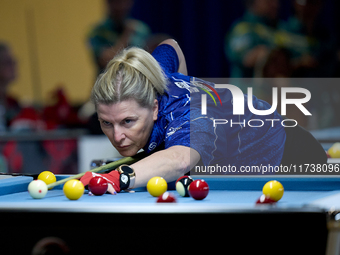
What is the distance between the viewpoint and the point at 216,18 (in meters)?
6.89

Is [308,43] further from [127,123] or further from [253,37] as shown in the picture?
[127,123]

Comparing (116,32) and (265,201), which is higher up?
(116,32)

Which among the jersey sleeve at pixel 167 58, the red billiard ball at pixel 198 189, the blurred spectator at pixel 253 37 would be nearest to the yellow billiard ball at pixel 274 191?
the red billiard ball at pixel 198 189

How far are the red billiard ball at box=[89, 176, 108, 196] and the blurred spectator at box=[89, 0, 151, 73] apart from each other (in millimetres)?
4840

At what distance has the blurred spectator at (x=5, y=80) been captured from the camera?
6086 mm

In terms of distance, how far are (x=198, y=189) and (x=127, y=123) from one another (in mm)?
555

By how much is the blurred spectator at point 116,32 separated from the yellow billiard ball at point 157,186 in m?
4.89

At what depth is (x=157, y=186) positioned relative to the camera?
176 centimetres

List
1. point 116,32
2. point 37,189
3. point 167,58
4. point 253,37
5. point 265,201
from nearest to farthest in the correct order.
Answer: point 265,201
point 37,189
point 167,58
point 253,37
point 116,32

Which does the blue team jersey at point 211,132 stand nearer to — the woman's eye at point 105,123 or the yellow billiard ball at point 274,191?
the woman's eye at point 105,123

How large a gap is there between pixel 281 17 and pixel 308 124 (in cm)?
173

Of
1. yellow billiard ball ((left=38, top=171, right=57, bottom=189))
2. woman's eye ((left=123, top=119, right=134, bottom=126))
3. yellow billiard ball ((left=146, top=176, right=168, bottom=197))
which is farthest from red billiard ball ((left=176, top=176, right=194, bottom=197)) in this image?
yellow billiard ball ((left=38, top=171, right=57, bottom=189))

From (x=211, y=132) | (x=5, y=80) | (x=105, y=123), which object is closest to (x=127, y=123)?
(x=105, y=123)
